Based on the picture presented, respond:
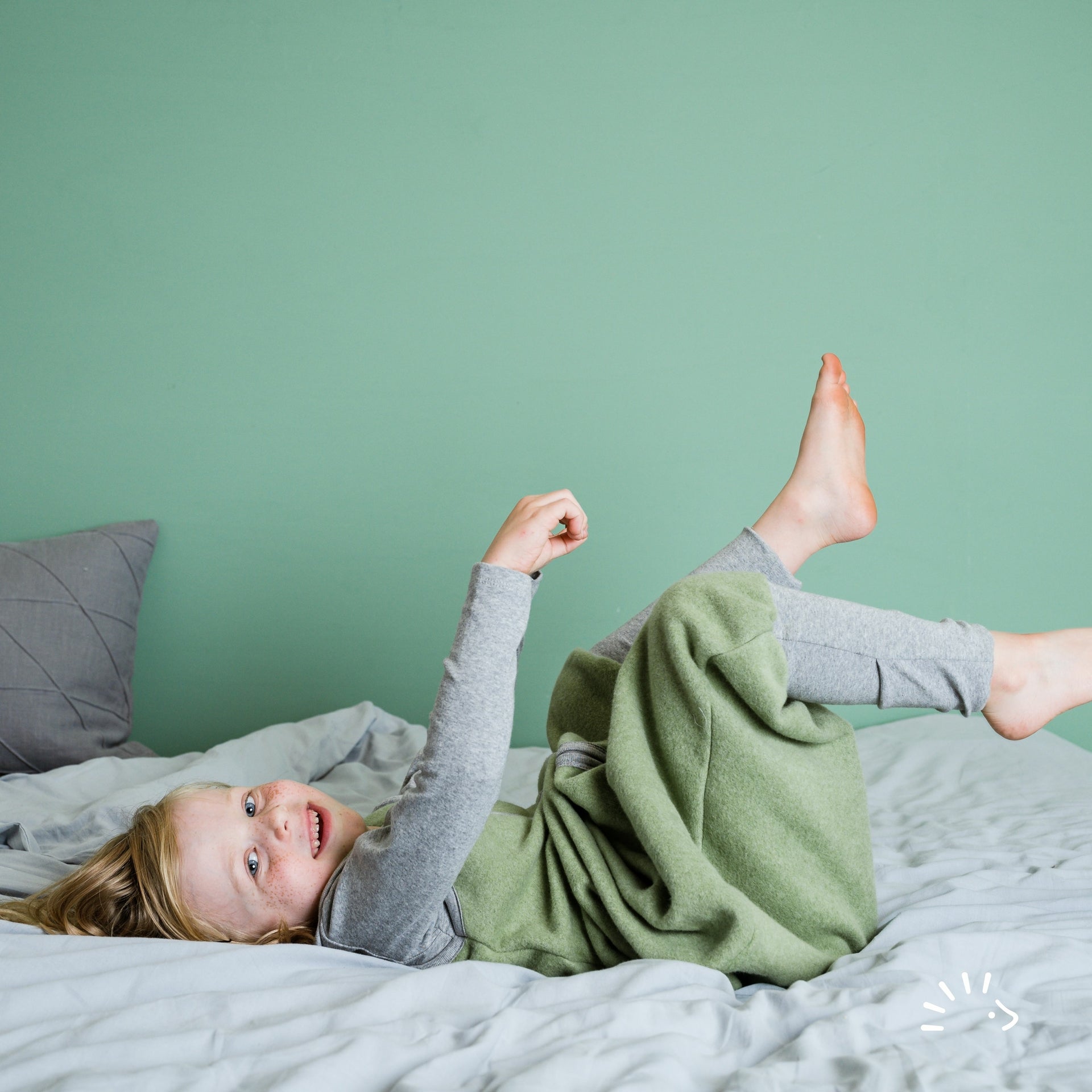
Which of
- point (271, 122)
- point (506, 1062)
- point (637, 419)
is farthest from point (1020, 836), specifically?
point (271, 122)

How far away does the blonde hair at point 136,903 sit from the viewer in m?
0.90

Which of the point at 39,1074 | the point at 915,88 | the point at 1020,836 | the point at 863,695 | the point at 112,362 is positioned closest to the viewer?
the point at 39,1074

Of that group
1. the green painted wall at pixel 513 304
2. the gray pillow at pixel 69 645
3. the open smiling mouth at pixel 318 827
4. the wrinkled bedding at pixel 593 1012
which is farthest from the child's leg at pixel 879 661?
the gray pillow at pixel 69 645

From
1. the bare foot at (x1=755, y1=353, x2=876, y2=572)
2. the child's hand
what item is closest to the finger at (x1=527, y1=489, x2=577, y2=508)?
the child's hand

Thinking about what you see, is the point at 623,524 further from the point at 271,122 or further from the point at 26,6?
the point at 26,6

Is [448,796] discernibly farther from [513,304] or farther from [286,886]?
[513,304]

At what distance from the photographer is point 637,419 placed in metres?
1.75

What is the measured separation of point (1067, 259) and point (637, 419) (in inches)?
33.4

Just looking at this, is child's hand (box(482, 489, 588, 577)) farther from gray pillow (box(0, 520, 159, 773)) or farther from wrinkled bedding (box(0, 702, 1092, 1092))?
gray pillow (box(0, 520, 159, 773))

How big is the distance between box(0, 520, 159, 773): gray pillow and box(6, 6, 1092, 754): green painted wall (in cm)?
14

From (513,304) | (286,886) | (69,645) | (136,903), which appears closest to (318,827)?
(286,886)

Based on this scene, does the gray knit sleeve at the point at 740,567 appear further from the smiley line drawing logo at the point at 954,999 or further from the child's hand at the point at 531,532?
the smiley line drawing logo at the point at 954,999

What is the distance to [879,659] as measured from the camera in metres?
0.87

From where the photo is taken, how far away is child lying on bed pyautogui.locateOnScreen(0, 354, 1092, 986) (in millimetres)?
836
